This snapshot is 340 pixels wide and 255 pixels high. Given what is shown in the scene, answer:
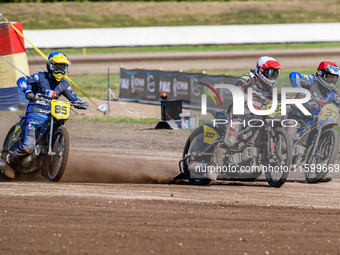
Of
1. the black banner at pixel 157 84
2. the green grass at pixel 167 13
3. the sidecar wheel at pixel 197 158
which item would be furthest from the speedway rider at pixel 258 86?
the green grass at pixel 167 13

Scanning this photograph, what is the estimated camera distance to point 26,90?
945 cm

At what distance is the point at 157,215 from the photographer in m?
7.05

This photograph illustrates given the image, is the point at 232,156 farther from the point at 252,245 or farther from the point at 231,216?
the point at 252,245

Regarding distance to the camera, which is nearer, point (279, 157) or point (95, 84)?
point (279, 157)

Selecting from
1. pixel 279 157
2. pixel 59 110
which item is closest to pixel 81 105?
→ pixel 59 110

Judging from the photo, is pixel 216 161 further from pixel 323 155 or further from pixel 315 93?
pixel 315 93

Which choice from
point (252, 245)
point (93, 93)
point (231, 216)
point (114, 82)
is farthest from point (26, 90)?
point (114, 82)

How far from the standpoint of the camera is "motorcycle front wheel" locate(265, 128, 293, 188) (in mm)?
8805

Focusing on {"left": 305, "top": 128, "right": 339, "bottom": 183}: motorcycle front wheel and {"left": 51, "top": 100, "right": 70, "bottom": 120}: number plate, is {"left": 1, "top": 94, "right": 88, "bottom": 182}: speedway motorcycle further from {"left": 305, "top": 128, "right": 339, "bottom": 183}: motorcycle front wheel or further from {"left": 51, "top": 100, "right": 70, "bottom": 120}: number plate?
{"left": 305, "top": 128, "right": 339, "bottom": 183}: motorcycle front wheel

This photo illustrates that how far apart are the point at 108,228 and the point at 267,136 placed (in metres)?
3.65

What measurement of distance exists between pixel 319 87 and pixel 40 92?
4.54 m

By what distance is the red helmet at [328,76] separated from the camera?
9.64 meters

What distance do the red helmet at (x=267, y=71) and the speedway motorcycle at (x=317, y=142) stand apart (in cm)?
78

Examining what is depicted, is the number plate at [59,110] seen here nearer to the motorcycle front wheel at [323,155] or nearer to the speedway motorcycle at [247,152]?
the speedway motorcycle at [247,152]
